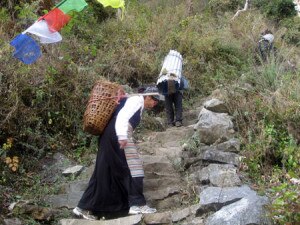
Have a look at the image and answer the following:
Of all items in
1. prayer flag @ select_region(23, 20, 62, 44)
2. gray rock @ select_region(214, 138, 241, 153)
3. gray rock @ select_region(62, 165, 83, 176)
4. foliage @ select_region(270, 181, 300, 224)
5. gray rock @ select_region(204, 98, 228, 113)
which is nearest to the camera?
foliage @ select_region(270, 181, 300, 224)

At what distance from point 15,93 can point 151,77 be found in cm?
440

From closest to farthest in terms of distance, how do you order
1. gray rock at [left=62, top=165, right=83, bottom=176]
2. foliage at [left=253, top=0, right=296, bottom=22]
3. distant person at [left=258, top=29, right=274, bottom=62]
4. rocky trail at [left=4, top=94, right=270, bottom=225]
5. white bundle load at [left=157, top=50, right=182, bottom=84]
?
rocky trail at [left=4, top=94, right=270, bottom=225] < gray rock at [left=62, top=165, right=83, bottom=176] < white bundle load at [left=157, top=50, right=182, bottom=84] < distant person at [left=258, top=29, right=274, bottom=62] < foliage at [left=253, top=0, right=296, bottom=22]

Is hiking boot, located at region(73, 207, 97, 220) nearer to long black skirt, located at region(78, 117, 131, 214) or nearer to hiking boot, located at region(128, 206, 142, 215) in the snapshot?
long black skirt, located at region(78, 117, 131, 214)

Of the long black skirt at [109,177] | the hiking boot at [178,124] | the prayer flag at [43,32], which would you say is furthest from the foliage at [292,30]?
the long black skirt at [109,177]

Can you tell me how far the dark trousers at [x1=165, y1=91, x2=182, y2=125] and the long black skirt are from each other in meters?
3.22

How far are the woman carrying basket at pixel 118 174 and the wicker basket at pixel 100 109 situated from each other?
9cm

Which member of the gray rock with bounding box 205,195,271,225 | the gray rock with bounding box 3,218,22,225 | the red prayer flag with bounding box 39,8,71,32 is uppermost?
the red prayer flag with bounding box 39,8,71,32

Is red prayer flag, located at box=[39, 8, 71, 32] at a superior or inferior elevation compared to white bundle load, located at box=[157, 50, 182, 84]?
superior

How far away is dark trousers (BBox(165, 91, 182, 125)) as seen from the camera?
28.9 ft

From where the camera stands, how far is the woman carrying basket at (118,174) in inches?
221

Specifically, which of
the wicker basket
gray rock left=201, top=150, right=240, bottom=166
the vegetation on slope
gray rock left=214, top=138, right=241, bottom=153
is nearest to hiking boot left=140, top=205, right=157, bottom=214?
the wicker basket

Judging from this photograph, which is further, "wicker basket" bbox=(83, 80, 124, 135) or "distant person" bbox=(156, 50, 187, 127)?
"distant person" bbox=(156, 50, 187, 127)

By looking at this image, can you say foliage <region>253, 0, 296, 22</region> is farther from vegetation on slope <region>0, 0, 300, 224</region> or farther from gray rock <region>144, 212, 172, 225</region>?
gray rock <region>144, 212, 172, 225</region>

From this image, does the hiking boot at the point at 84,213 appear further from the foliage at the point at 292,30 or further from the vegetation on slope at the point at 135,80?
the foliage at the point at 292,30
